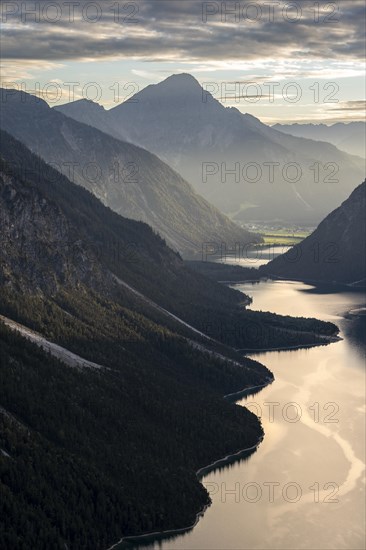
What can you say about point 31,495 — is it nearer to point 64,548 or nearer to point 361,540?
point 64,548

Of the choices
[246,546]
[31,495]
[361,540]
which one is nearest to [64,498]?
[31,495]

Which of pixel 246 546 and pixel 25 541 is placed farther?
pixel 246 546

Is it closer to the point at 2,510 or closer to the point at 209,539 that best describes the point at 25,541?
the point at 2,510

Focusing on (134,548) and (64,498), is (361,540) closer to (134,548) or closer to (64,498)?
(134,548)

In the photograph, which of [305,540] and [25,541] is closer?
[25,541]

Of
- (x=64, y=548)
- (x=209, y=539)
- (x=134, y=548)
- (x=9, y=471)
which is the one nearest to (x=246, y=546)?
(x=209, y=539)

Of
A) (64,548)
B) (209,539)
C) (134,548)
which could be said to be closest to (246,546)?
(209,539)

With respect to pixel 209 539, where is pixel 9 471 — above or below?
above
